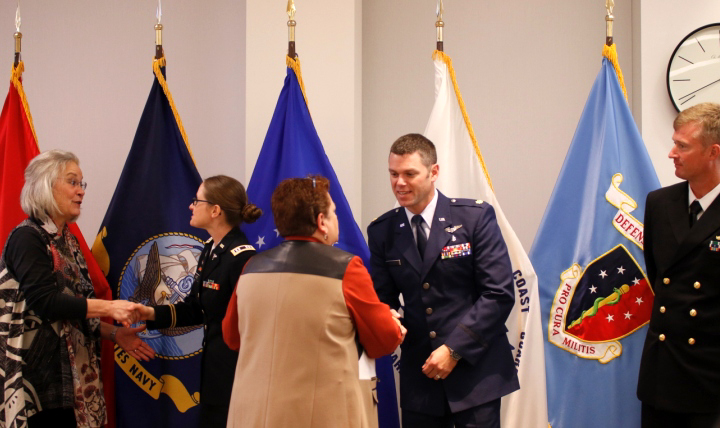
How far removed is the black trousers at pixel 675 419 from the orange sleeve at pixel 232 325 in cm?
142

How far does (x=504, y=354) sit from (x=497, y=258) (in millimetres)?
320

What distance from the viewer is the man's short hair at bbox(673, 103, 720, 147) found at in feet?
7.59

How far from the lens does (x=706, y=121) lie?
91.7 inches

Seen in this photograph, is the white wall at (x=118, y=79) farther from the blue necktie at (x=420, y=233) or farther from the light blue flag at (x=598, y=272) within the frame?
the light blue flag at (x=598, y=272)

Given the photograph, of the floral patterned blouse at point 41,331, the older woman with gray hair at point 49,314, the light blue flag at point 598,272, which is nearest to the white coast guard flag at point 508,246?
the light blue flag at point 598,272

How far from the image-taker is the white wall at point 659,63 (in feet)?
10.1

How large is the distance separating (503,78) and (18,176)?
7.53 ft

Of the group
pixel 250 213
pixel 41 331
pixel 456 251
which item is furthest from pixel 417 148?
pixel 41 331

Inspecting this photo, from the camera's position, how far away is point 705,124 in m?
2.32

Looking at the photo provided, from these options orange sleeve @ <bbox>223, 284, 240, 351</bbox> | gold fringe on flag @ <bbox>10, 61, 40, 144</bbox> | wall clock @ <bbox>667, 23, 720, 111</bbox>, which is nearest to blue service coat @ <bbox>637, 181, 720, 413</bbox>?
wall clock @ <bbox>667, 23, 720, 111</bbox>

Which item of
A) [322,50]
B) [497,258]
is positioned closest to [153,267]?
[322,50]

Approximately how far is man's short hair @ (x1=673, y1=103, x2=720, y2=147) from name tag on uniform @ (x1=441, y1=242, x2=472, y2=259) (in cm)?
85

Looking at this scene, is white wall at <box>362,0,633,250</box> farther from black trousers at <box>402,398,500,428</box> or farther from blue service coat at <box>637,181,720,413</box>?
black trousers at <box>402,398,500,428</box>

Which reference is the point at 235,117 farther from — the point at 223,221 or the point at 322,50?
the point at 223,221
